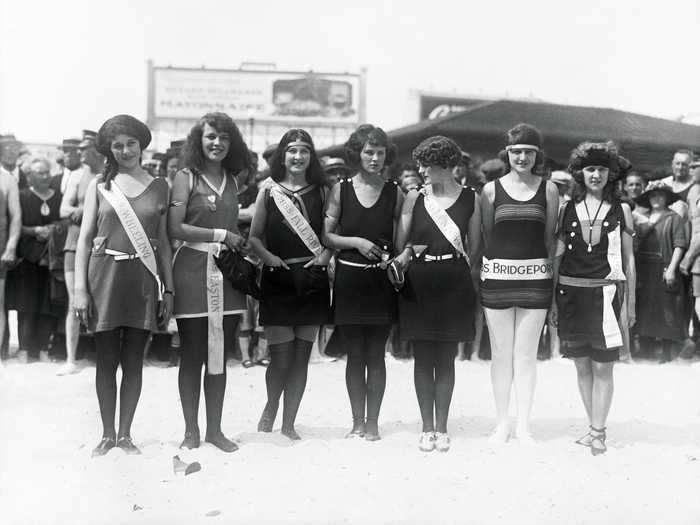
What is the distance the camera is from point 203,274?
4191 millimetres

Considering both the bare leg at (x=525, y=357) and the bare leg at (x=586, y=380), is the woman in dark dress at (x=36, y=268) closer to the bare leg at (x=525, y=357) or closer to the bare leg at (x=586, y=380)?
the bare leg at (x=525, y=357)

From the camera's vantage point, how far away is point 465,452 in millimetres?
4293

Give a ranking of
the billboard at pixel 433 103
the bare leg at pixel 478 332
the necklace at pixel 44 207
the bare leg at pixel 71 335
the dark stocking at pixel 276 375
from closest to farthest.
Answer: the dark stocking at pixel 276 375
the bare leg at pixel 71 335
the necklace at pixel 44 207
the bare leg at pixel 478 332
the billboard at pixel 433 103

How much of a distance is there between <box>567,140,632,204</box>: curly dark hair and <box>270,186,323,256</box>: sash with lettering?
161cm

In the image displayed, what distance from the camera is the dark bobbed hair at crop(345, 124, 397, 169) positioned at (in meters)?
4.46

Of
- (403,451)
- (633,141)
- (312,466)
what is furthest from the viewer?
(633,141)

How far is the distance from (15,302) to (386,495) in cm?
498

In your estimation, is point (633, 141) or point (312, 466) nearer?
point (312, 466)

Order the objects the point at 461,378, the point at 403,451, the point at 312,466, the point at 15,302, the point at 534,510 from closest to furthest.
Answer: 1. the point at 534,510
2. the point at 312,466
3. the point at 403,451
4. the point at 461,378
5. the point at 15,302

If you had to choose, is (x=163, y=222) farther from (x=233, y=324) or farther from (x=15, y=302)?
(x=15, y=302)

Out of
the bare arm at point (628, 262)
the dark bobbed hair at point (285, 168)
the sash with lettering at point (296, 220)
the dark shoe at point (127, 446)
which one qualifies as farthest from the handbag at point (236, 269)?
the bare arm at point (628, 262)

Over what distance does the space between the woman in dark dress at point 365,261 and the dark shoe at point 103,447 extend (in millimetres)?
1396

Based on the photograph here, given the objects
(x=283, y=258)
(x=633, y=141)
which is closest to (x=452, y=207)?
(x=283, y=258)

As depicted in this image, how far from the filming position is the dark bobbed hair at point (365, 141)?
446cm
